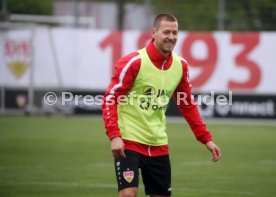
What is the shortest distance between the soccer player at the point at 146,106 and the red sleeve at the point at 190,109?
12 cm

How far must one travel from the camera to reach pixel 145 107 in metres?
8.07

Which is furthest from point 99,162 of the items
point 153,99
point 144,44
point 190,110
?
point 144,44

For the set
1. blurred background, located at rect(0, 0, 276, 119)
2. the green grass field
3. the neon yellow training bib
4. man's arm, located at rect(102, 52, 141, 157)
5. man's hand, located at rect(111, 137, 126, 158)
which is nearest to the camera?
man's hand, located at rect(111, 137, 126, 158)

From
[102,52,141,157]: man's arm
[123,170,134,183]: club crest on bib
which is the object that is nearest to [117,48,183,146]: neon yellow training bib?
[102,52,141,157]: man's arm

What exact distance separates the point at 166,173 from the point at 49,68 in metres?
22.1

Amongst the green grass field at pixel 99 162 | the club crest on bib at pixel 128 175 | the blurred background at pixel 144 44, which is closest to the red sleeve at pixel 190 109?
the club crest on bib at pixel 128 175

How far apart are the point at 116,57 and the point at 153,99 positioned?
2085cm

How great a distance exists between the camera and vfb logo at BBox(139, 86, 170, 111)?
8.07 metres

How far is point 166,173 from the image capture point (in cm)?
805

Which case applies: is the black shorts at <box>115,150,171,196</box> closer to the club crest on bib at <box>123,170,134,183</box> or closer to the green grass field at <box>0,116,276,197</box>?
the club crest on bib at <box>123,170,134,183</box>

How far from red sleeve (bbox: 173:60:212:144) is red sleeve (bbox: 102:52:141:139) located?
0.65 m

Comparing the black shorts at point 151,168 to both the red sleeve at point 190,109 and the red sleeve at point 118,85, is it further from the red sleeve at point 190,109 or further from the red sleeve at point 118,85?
the red sleeve at point 190,109

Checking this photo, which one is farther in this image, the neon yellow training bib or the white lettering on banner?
the white lettering on banner

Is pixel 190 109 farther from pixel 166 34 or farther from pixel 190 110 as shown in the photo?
pixel 166 34
